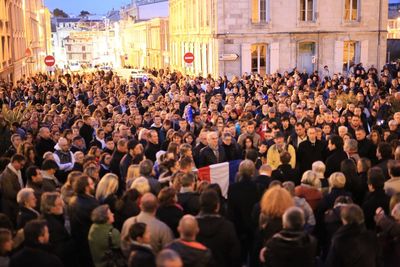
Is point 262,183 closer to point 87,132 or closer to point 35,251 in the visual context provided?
point 35,251

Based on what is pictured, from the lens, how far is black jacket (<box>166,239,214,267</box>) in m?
5.48

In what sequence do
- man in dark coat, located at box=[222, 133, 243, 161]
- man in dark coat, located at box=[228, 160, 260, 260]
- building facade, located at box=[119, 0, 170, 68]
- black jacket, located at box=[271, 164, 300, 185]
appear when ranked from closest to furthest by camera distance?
man in dark coat, located at box=[228, 160, 260, 260] → black jacket, located at box=[271, 164, 300, 185] → man in dark coat, located at box=[222, 133, 243, 161] → building facade, located at box=[119, 0, 170, 68]

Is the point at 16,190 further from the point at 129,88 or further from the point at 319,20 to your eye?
the point at 319,20

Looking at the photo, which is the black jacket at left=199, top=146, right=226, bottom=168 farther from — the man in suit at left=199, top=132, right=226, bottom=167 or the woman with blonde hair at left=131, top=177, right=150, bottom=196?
the woman with blonde hair at left=131, top=177, right=150, bottom=196

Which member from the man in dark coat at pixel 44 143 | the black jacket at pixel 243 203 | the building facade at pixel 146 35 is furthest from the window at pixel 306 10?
the black jacket at pixel 243 203

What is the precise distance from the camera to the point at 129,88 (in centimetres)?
2289

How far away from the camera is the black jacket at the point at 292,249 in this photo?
19.1 ft

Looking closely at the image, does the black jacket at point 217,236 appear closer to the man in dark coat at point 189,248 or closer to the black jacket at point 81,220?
the man in dark coat at point 189,248

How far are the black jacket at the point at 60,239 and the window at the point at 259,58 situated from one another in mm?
27332

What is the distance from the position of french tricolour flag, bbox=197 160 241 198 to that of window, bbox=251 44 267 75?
77.9 feet

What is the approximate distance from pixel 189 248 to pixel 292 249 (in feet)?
3.57

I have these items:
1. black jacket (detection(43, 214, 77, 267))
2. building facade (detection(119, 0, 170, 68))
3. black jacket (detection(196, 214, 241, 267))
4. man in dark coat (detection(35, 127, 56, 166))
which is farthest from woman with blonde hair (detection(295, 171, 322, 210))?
building facade (detection(119, 0, 170, 68))

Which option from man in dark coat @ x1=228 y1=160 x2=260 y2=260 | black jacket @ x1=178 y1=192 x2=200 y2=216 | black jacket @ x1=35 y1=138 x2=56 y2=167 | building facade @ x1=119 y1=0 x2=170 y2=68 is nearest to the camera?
black jacket @ x1=178 y1=192 x2=200 y2=216

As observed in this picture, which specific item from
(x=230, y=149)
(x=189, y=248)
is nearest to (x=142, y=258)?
(x=189, y=248)
